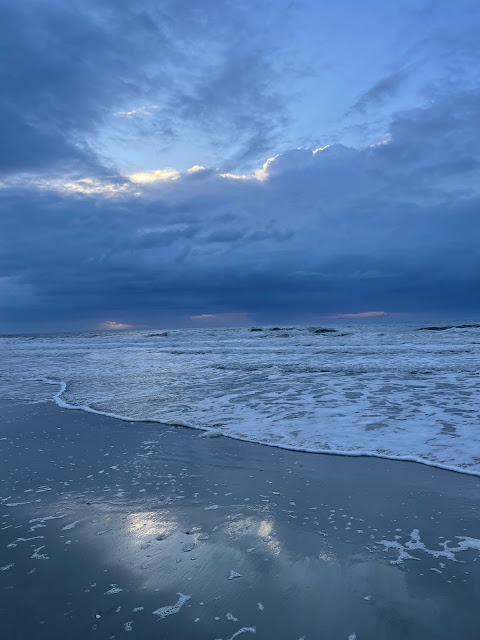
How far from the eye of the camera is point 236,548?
2.99 meters

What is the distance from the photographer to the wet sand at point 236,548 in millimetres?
2238

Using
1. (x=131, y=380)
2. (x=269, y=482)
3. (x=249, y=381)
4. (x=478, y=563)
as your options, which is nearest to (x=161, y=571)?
(x=269, y=482)

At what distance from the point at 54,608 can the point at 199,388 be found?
793 centimetres

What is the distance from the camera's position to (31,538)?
3180mm

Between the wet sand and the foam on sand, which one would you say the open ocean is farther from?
the foam on sand

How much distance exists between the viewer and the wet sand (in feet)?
7.34

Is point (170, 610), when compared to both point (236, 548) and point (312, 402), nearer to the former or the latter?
point (236, 548)

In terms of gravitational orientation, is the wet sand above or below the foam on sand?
below

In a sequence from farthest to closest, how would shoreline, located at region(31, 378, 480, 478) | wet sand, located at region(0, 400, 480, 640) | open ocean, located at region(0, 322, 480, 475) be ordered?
open ocean, located at region(0, 322, 480, 475)
shoreline, located at region(31, 378, 480, 478)
wet sand, located at region(0, 400, 480, 640)

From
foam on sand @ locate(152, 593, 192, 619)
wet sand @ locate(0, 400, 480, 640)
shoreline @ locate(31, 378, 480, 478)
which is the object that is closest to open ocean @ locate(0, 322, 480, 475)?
shoreline @ locate(31, 378, 480, 478)

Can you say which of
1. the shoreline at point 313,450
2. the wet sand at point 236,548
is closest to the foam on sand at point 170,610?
the wet sand at point 236,548

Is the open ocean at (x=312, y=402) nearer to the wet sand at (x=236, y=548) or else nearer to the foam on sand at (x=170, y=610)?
the wet sand at (x=236, y=548)

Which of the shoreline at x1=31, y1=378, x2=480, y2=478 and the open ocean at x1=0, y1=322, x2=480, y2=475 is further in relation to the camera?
the open ocean at x1=0, y1=322, x2=480, y2=475

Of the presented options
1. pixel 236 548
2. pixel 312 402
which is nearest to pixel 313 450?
pixel 236 548
